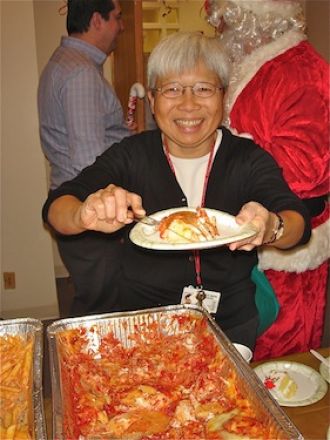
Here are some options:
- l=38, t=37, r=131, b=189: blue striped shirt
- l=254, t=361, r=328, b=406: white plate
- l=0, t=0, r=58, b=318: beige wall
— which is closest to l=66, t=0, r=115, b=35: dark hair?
l=38, t=37, r=131, b=189: blue striped shirt

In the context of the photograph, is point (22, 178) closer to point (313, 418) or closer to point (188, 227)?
point (188, 227)

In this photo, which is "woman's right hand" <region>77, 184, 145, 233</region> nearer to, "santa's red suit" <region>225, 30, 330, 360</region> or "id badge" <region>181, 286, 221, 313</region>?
"id badge" <region>181, 286, 221, 313</region>

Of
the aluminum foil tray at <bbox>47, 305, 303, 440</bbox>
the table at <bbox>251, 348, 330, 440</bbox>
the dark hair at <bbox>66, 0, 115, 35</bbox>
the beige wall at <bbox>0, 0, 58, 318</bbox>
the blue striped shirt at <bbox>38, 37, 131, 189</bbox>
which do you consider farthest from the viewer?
the beige wall at <bbox>0, 0, 58, 318</bbox>

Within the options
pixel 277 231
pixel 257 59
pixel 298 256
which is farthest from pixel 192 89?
pixel 298 256

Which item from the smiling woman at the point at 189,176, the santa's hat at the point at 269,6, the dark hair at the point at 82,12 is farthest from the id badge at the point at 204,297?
the dark hair at the point at 82,12

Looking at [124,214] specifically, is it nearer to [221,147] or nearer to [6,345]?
[6,345]

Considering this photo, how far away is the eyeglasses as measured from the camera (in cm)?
141

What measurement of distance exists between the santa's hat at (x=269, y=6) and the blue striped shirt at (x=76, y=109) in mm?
681

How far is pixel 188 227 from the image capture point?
3.52 feet

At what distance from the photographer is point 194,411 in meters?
0.98

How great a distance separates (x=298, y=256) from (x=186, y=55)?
825 mm

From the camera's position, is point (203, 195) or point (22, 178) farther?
point (22, 178)

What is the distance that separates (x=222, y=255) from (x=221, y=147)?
0.32 metres

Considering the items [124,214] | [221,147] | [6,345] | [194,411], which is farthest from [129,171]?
[194,411]
